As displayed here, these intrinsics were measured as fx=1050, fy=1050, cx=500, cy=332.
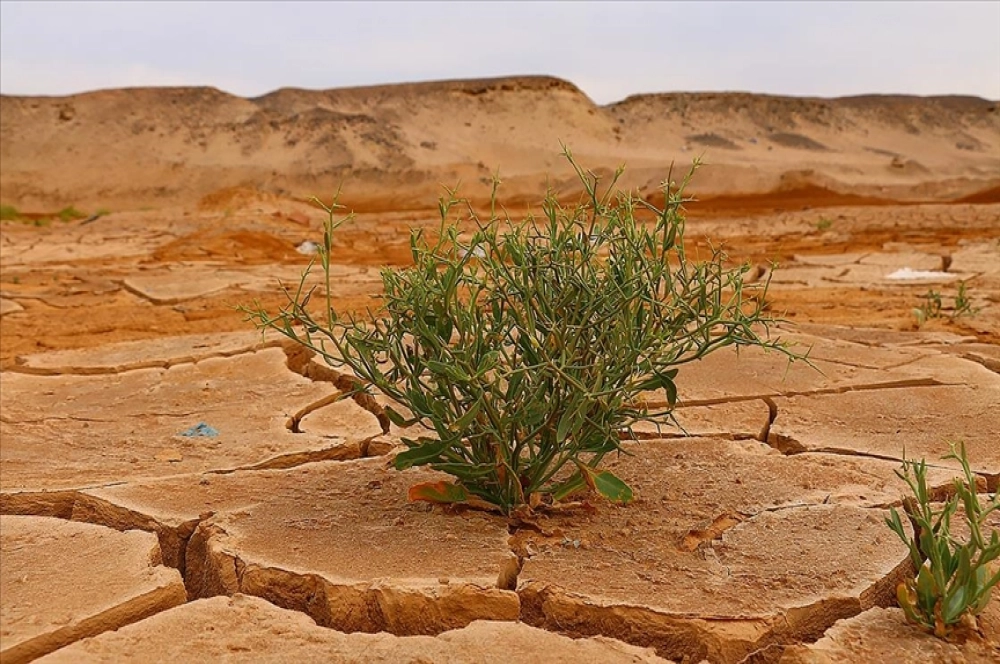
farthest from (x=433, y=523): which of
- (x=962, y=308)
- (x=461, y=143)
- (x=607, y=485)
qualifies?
(x=461, y=143)

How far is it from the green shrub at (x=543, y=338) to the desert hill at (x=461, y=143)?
1419cm

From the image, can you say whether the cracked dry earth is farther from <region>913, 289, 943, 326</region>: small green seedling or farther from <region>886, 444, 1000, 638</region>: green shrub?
<region>913, 289, 943, 326</region>: small green seedling

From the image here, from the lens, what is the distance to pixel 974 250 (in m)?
7.31

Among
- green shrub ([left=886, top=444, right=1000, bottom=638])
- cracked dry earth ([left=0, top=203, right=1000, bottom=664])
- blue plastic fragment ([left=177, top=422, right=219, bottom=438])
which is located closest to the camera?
green shrub ([left=886, top=444, right=1000, bottom=638])

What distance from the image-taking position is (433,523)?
6.59 ft

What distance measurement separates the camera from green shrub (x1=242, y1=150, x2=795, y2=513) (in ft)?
6.17

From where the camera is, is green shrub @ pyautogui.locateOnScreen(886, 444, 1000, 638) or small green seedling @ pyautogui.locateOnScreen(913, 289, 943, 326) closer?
green shrub @ pyautogui.locateOnScreen(886, 444, 1000, 638)

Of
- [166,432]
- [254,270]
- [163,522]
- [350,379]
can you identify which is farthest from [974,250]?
[163,522]

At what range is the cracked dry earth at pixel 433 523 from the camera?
5.34 ft

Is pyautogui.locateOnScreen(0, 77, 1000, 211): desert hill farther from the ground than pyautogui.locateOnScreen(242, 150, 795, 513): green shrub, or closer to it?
farther from the ground

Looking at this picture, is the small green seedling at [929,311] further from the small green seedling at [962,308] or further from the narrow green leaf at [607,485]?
the narrow green leaf at [607,485]

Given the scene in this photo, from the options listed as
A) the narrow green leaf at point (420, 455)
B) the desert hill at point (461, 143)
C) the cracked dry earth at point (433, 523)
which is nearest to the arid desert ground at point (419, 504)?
the cracked dry earth at point (433, 523)

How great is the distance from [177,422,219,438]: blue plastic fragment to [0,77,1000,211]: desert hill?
13.5m

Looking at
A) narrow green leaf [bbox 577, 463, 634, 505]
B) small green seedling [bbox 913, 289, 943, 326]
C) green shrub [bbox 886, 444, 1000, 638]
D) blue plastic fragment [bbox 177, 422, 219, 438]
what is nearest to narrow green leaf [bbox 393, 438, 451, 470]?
narrow green leaf [bbox 577, 463, 634, 505]
